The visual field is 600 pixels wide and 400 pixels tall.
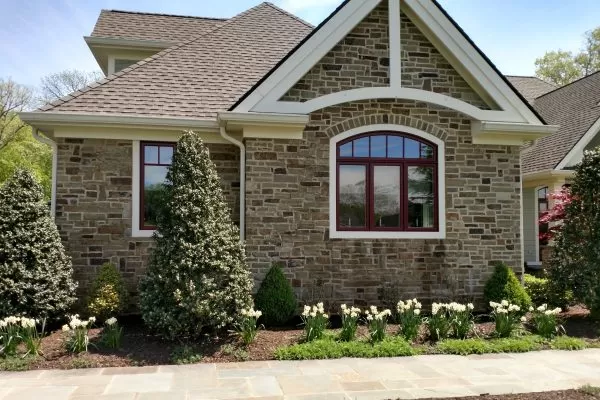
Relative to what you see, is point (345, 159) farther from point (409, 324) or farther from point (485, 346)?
point (485, 346)

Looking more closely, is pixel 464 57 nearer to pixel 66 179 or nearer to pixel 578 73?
pixel 66 179

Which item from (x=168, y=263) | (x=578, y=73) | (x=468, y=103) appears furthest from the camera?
(x=578, y=73)

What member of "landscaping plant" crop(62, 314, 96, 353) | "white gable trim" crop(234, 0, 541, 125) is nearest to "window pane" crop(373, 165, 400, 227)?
"white gable trim" crop(234, 0, 541, 125)

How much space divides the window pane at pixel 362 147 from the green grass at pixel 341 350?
364cm

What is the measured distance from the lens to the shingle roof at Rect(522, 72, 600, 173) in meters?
14.5

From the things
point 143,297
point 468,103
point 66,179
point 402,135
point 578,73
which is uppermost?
point 578,73

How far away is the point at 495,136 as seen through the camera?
32.0 feet

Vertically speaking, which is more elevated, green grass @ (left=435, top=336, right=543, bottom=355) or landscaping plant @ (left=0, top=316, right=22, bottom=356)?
landscaping plant @ (left=0, top=316, right=22, bottom=356)

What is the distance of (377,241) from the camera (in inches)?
368

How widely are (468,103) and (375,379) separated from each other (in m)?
5.93

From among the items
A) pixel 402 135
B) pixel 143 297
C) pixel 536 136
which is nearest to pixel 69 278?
pixel 143 297

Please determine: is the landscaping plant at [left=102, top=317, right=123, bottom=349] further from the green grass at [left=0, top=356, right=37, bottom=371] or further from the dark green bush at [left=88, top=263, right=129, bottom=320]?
the dark green bush at [left=88, top=263, right=129, bottom=320]

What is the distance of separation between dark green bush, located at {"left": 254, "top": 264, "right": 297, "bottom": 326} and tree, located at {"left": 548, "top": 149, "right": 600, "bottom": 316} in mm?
5071

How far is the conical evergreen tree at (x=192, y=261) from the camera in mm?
7148
